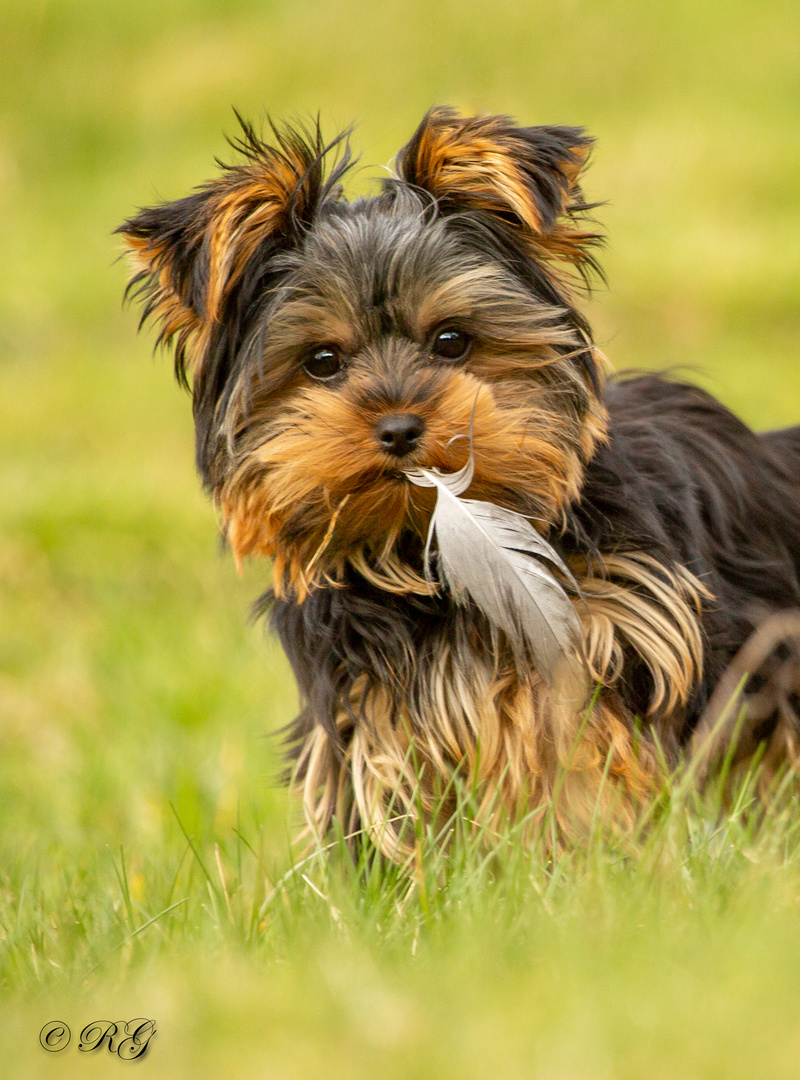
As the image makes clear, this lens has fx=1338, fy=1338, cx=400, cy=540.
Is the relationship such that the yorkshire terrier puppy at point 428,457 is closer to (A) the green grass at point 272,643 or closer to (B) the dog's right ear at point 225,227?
(B) the dog's right ear at point 225,227

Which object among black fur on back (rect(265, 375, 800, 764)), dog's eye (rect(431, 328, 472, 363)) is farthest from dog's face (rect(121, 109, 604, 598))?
black fur on back (rect(265, 375, 800, 764))

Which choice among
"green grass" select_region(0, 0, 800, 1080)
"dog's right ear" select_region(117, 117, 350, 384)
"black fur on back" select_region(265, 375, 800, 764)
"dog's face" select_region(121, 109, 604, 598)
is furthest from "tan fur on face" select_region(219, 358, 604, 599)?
"green grass" select_region(0, 0, 800, 1080)

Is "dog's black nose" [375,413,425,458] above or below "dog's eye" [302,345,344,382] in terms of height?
below

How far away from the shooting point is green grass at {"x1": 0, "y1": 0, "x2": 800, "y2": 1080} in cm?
215

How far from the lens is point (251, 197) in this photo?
329 cm

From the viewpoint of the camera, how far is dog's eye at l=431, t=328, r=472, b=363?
3246 mm

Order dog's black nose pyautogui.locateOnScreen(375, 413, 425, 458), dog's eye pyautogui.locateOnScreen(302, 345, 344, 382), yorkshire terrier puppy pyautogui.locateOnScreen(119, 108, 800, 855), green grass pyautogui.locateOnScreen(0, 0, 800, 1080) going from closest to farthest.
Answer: green grass pyautogui.locateOnScreen(0, 0, 800, 1080), dog's black nose pyautogui.locateOnScreen(375, 413, 425, 458), yorkshire terrier puppy pyautogui.locateOnScreen(119, 108, 800, 855), dog's eye pyautogui.locateOnScreen(302, 345, 344, 382)

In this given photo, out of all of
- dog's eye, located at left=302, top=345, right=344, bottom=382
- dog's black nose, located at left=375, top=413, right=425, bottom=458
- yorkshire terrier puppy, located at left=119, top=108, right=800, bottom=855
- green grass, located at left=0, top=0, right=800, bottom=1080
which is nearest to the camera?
green grass, located at left=0, top=0, right=800, bottom=1080

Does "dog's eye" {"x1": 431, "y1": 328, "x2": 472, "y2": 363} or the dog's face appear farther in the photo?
"dog's eye" {"x1": 431, "y1": 328, "x2": 472, "y2": 363}

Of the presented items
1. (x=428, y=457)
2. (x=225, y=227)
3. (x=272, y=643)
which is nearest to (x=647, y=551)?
(x=428, y=457)

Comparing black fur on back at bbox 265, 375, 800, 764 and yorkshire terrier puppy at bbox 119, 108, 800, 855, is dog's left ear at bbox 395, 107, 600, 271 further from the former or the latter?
black fur on back at bbox 265, 375, 800, 764

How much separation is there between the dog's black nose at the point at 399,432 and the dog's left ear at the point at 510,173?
0.59 m

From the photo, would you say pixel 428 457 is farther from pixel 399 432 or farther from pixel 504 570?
pixel 504 570

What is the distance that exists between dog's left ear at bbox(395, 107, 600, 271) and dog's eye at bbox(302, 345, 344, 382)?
18.5 inches
